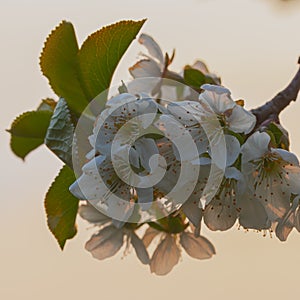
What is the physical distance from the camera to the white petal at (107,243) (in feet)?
4.26

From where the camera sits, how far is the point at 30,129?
1236 mm

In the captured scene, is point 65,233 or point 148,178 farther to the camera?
point 65,233

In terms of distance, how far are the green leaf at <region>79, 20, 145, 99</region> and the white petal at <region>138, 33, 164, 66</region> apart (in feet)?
0.88

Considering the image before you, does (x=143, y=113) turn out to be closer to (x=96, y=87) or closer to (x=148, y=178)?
(x=148, y=178)

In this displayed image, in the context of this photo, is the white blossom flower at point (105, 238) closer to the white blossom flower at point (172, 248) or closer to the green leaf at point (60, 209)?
the white blossom flower at point (172, 248)

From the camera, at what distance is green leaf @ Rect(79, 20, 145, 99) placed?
44.4 inches

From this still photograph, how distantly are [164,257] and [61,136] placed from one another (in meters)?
0.39

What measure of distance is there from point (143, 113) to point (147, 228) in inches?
16.4

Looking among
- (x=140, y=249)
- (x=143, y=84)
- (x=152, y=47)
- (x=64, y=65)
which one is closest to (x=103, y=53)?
(x=64, y=65)

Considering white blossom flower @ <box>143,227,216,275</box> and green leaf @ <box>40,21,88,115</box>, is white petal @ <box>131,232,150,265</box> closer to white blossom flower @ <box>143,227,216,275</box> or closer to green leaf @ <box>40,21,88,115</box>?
white blossom flower @ <box>143,227,216,275</box>

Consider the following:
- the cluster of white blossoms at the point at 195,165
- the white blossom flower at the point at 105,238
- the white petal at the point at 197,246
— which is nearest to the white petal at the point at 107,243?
the white blossom flower at the point at 105,238

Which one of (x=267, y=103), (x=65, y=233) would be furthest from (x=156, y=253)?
(x=267, y=103)

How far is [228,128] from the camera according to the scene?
1.01 metres

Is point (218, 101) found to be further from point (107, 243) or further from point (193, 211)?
point (107, 243)
